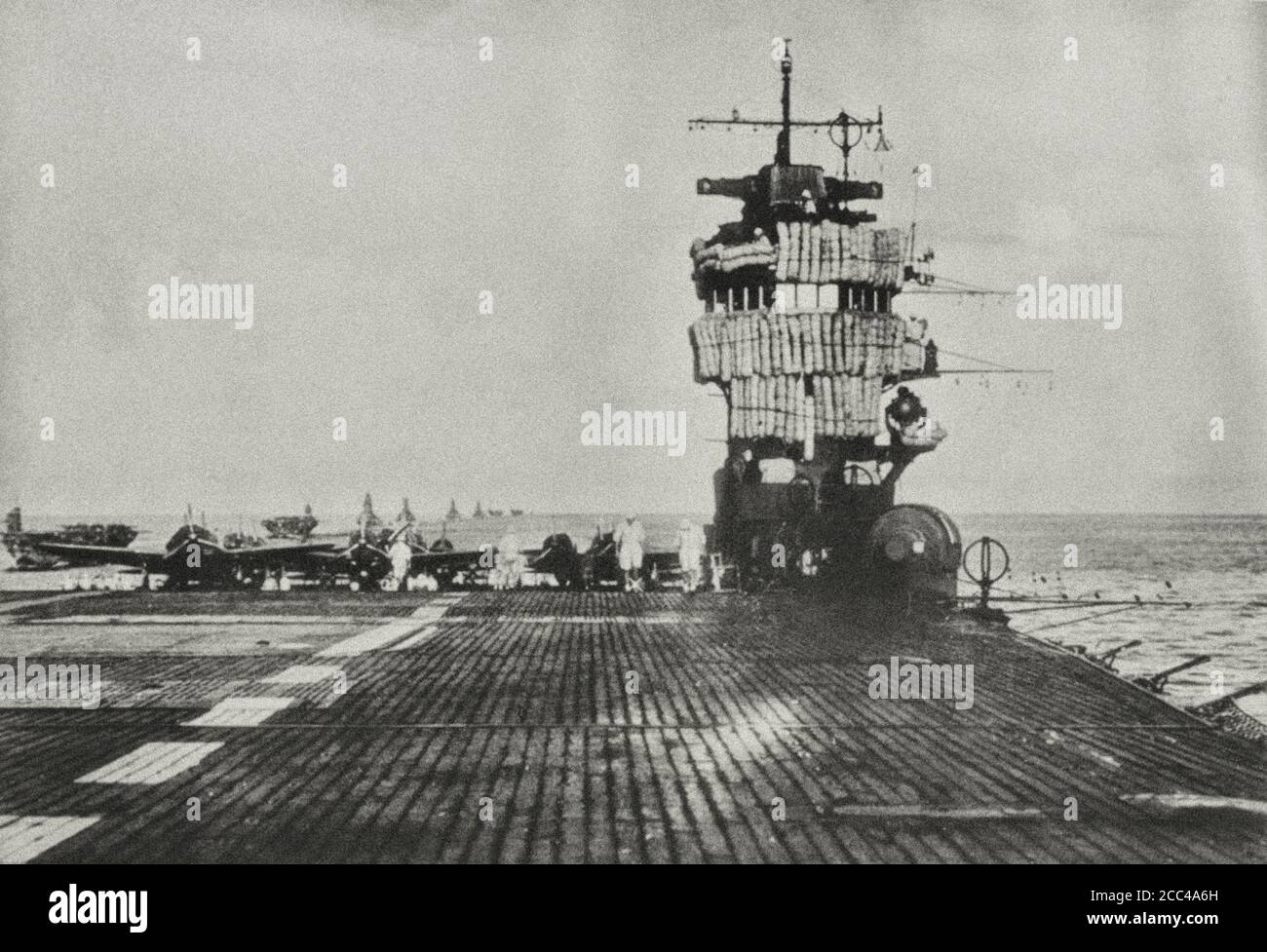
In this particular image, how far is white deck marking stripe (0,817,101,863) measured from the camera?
29.5 ft

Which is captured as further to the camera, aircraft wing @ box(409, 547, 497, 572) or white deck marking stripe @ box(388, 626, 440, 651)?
aircraft wing @ box(409, 547, 497, 572)

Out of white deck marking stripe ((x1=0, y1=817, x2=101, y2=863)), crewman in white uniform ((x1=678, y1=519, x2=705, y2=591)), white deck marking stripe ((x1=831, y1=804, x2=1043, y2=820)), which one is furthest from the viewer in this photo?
crewman in white uniform ((x1=678, y1=519, x2=705, y2=591))

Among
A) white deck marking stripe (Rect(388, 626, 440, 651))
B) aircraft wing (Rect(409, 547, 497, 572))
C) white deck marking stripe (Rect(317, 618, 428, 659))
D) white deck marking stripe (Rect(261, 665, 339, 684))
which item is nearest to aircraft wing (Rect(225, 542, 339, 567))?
aircraft wing (Rect(409, 547, 497, 572))

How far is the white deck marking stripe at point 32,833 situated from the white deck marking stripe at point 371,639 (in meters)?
9.38

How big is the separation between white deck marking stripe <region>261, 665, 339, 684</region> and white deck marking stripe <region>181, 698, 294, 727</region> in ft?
4.72

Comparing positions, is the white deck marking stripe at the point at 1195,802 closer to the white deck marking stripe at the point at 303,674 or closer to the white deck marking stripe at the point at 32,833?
the white deck marking stripe at the point at 32,833

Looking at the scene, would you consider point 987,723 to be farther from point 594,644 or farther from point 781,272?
point 781,272

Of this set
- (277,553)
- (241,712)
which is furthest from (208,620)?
(277,553)

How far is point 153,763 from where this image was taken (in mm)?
11531

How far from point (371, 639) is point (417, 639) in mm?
835

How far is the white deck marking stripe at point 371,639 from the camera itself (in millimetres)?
19625

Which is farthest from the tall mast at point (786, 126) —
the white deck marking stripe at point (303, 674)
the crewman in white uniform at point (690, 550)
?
the white deck marking stripe at point (303, 674)

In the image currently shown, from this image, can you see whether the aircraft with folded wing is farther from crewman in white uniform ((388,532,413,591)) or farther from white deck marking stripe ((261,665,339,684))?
white deck marking stripe ((261,665,339,684))
